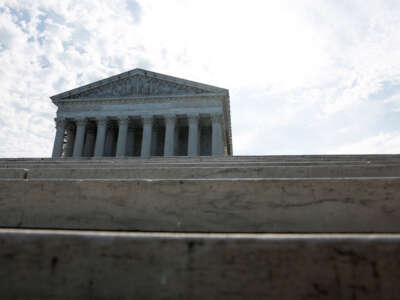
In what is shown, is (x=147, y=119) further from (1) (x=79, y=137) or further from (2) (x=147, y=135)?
(1) (x=79, y=137)

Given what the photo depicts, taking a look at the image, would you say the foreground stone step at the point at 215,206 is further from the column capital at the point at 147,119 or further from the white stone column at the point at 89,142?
the white stone column at the point at 89,142

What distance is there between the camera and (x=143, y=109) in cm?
2948

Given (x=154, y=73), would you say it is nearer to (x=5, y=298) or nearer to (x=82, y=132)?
(x=82, y=132)

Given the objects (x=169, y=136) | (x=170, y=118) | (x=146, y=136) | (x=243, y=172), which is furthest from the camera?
(x=170, y=118)

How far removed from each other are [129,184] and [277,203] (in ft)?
5.54

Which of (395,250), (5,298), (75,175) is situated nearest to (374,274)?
(395,250)

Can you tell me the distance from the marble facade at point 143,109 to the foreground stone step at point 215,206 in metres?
24.5

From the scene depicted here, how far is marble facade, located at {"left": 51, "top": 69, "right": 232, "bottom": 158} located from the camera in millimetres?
28550

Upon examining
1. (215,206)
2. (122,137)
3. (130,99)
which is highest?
(130,99)

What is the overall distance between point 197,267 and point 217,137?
85.7 feet

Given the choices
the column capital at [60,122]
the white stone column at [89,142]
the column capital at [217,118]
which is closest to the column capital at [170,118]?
the column capital at [217,118]

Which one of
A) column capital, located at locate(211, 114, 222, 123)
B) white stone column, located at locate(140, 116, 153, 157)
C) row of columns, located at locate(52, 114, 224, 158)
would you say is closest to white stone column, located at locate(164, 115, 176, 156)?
row of columns, located at locate(52, 114, 224, 158)

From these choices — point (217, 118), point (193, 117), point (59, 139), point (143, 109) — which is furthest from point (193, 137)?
point (59, 139)

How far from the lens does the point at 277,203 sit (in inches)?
110
